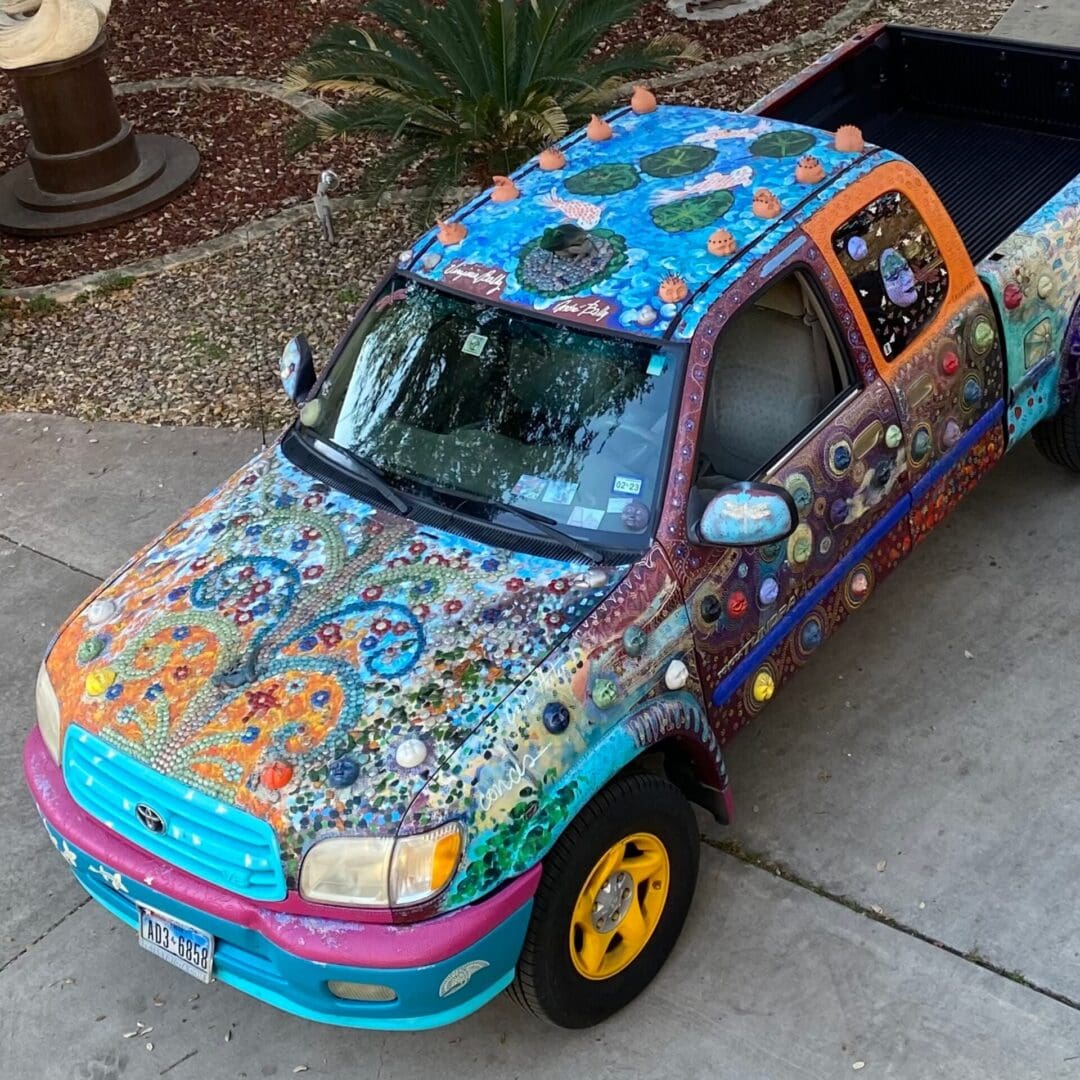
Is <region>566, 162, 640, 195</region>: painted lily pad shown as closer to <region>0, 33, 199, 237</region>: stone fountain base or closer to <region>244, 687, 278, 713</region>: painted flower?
<region>244, 687, 278, 713</region>: painted flower

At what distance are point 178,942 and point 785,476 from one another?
2166 millimetres

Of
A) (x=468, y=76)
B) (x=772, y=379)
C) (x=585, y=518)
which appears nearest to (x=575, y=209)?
(x=772, y=379)

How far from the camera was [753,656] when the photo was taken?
4.20m

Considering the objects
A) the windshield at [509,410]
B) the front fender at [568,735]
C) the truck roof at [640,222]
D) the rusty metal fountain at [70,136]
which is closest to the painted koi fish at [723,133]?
the truck roof at [640,222]

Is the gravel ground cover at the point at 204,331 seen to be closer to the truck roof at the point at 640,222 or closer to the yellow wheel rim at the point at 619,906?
the truck roof at the point at 640,222

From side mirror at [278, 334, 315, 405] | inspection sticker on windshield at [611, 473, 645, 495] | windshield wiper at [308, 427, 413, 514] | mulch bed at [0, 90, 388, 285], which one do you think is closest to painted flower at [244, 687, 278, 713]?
windshield wiper at [308, 427, 413, 514]

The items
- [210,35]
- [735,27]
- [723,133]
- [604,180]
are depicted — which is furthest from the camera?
[210,35]

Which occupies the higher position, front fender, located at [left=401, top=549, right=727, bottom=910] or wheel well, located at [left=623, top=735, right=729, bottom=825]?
front fender, located at [left=401, top=549, right=727, bottom=910]

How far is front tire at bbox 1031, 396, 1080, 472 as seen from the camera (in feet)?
18.1

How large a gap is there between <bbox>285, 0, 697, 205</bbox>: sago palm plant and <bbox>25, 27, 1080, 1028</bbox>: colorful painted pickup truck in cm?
225

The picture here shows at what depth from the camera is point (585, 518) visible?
13.1ft

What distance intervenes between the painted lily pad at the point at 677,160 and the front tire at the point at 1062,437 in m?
1.84

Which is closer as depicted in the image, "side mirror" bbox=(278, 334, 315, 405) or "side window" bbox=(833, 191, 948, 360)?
"side window" bbox=(833, 191, 948, 360)

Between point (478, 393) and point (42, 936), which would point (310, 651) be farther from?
point (42, 936)
